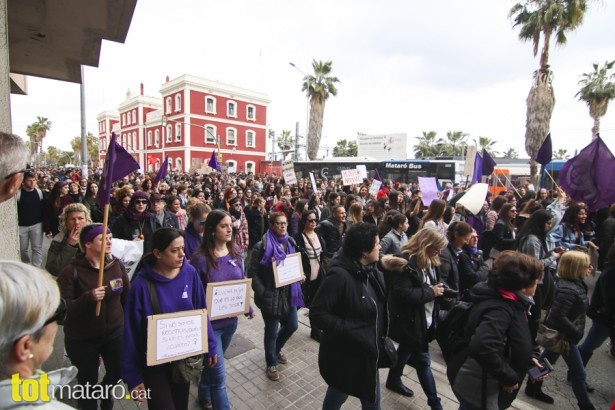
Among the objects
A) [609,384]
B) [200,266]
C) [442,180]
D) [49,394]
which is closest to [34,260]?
[200,266]

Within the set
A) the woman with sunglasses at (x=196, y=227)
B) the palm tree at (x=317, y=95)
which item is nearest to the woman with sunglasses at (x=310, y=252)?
the woman with sunglasses at (x=196, y=227)

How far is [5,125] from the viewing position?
3.35 m

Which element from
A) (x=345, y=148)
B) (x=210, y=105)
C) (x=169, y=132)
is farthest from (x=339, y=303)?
(x=345, y=148)

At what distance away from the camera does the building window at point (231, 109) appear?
142 feet

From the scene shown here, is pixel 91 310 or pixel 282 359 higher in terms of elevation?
pixel 91 310

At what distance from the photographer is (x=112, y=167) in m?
3.10

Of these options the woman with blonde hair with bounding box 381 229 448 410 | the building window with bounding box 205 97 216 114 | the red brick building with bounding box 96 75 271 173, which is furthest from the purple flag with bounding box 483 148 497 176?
the building window with bounding box 205 97 216 114

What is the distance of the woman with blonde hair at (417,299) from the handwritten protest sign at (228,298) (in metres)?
1.36

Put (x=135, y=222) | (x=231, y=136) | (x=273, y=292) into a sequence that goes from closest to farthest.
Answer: (x=273, y=292) → (x=135, y=222) → (x=231, y=136)

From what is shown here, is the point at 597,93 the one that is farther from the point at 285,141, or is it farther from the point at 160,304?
the point at 285,141

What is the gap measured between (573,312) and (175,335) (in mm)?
3673

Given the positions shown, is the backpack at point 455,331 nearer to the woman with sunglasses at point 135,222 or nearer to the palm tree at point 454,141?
the woman with sunglasses at point 135,222

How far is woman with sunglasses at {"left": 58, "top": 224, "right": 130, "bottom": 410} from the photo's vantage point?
2617mm

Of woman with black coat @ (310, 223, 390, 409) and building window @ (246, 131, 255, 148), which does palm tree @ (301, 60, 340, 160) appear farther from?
woman with black coat @ (310, 223, 390, 409)
